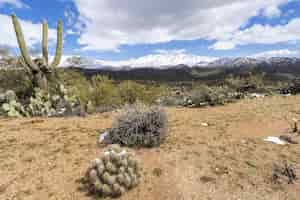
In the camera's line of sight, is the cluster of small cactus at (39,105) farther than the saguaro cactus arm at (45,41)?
No

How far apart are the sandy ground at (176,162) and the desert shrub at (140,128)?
0.22m

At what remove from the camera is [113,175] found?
316 centimetres

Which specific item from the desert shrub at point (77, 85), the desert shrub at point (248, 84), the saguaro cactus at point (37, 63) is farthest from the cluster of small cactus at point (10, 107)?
the desert shrub at point (248, 84)

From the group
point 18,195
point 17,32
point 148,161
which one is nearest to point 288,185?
point 148,161

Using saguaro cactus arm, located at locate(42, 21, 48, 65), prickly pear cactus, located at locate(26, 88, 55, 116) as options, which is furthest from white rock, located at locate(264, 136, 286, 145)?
saguaro cactus arm, located at locate(42, 21, 48, 65)

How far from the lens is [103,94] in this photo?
11742 mm

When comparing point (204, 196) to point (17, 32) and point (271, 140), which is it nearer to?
point (271, 140)

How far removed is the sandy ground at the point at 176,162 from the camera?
3.13 metres

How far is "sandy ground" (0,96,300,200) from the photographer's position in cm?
313

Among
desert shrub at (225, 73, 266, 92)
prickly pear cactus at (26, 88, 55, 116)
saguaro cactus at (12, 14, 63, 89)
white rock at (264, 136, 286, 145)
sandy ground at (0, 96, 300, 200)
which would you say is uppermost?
saguaro cactus at (12, 14, 63, 89)

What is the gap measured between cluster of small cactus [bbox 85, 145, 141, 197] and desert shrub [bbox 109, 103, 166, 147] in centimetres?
115

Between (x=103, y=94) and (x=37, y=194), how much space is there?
28.7 ft

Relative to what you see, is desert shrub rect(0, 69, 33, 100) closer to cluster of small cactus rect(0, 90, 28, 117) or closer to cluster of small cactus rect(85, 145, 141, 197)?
cluster of small cactus rect(0, 90, 28, 117)

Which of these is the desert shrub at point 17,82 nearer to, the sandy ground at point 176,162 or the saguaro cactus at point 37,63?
the saguaro cactus at point 37,63
